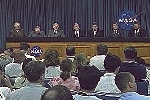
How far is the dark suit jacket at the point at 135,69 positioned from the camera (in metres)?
4.48

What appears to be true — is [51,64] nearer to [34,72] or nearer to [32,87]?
[34,72]

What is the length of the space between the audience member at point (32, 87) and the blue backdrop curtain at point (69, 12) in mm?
9667

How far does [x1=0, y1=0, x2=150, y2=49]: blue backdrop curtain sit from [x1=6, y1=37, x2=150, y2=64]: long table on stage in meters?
2.69

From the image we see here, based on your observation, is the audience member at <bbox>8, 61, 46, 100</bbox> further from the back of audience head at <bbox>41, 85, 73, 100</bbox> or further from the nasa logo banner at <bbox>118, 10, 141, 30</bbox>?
the nasa logo banner at <bbox>118, 10, 141, 30</bbox>

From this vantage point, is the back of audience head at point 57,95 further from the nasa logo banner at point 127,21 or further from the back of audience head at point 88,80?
the nasa logo banner at point 127,21

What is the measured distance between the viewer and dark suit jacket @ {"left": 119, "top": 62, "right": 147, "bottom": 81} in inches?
176

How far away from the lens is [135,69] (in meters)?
4.57

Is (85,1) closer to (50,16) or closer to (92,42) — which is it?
(50,16)

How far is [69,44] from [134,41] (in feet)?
5.51

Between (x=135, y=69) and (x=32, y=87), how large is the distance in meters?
1.76

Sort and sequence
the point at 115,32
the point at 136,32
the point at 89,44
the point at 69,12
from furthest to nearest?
the point at 69,12 < the point at 115,32 < the point at 136,32 < the point at 89,44

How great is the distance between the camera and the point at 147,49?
10031 mm

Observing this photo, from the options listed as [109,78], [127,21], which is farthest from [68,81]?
[127,21]

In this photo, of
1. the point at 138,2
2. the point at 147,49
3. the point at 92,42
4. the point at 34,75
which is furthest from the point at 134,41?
the point at 34,75
